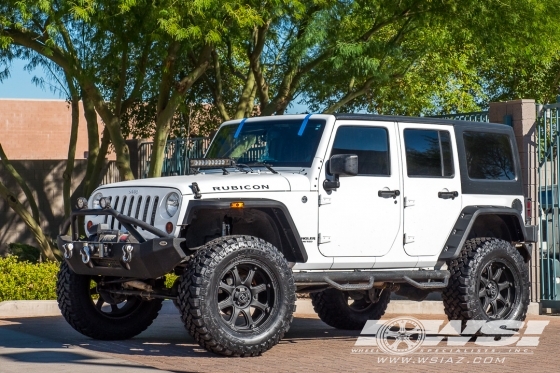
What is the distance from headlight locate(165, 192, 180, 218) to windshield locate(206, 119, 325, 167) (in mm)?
1304

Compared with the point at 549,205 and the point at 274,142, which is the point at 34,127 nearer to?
the point at 549,205

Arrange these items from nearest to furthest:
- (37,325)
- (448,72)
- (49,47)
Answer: (37,325), (49,47), (448,72)

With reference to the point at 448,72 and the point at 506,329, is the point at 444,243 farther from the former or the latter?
the point at 448,72

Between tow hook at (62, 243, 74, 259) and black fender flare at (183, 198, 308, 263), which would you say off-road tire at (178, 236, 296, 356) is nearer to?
black fender flare at (183, 198, 308, 263)

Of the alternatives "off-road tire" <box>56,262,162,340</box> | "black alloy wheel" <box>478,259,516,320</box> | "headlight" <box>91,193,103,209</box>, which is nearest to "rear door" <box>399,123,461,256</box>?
"black alloy wheel" <box>478,259,516,320</box>

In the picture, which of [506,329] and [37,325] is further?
[37,325]

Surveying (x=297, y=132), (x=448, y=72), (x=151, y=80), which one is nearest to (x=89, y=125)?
(x=151, y=80)

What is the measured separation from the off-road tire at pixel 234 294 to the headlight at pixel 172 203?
412 mm

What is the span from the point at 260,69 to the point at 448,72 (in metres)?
11.2

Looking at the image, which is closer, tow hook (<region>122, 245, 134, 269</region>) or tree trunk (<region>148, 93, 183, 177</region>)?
tow hook (<region>122, 245, 134, 269</region>)

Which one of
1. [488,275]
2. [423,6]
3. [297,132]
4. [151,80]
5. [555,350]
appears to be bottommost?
[555,350]

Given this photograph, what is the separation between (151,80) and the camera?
17297mm

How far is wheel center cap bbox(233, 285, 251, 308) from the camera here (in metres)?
9.09

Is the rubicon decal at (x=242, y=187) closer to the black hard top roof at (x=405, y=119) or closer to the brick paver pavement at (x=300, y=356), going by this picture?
the black hard top roof at (x=405, y=119)
